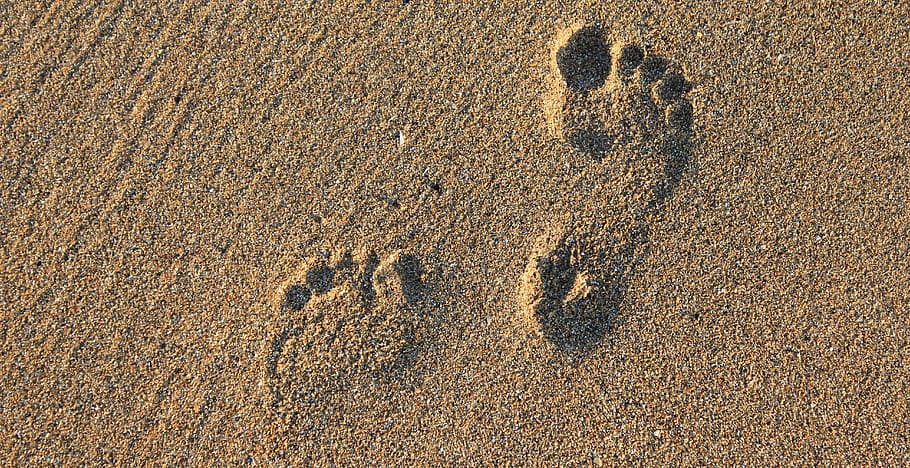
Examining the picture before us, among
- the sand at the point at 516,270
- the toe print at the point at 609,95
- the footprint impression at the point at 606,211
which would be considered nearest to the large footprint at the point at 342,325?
the sand at the point at 516,270

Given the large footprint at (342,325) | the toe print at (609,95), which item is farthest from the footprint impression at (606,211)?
the large footprint at (342,325)

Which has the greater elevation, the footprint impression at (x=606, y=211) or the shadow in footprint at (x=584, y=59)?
the shadow in footprint at (x=584, y=59)

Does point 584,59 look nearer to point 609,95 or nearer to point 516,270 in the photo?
point 609,95

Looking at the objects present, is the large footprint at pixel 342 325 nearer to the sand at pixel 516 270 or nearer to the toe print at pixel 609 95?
the sand at pixel 516 270

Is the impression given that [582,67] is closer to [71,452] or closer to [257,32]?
[257,32]

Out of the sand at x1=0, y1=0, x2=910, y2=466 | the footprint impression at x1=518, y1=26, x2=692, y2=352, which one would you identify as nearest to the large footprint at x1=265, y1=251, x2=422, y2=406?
the sand at x1=0, y1=0, x2=910, y2=466

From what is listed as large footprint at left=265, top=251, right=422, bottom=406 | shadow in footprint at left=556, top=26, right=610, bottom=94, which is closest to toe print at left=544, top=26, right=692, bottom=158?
shadow in footprint at left=556, top=26, right=610, bottom=94

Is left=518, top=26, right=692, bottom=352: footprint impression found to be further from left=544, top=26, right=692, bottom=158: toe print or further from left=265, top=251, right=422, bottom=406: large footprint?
left=265, top=251, right=422, bottom=406: large footprint

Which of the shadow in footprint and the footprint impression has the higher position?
the shadow in footprint
